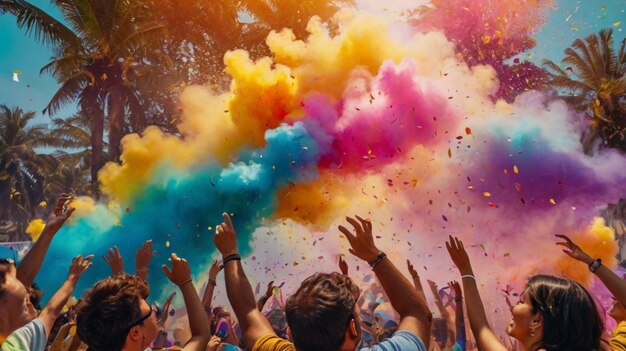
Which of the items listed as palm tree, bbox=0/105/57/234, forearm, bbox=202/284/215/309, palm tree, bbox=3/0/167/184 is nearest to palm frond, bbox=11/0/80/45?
palm tree, bbox=3/0/167/184

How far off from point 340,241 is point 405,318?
9.35m

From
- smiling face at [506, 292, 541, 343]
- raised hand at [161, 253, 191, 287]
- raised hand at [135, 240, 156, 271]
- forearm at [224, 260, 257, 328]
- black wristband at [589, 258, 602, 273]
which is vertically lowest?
smiling face at [506, 292, 541, 343]

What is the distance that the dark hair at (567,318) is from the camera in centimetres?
197

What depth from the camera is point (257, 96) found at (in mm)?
8523

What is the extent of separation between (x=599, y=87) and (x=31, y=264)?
23.0m

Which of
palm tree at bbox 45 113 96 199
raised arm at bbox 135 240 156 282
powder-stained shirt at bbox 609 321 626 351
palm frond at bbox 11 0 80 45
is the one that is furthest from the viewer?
palm tree at bbox 45 113 96 199

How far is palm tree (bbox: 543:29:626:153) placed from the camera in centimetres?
1961

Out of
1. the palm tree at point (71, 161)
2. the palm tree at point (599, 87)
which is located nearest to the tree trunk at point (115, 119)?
the palm tree at point (71, 161)

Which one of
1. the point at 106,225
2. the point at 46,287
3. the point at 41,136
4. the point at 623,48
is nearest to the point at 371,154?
the point at 106,225

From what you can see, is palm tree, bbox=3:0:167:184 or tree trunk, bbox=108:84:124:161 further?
tree trunk, bbox=108:84:124:161

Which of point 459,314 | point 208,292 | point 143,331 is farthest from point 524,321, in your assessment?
point 208,292

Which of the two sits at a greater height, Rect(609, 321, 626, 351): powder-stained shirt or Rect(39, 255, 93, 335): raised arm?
Rect(39, 255, 93, 335): raised arm

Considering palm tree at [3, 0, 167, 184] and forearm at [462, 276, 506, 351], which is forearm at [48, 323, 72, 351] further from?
palm tree at [3, 0, 167, 184]

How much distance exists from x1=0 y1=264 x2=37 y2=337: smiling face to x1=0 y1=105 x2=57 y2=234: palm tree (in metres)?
34.4
